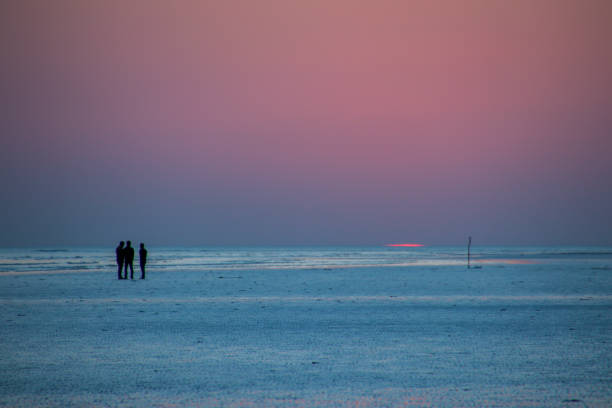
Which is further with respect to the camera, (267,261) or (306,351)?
(267,261)

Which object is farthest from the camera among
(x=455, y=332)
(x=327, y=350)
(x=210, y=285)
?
(x=210, y=285)

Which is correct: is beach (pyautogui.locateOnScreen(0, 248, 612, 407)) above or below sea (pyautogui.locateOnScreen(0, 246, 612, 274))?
above

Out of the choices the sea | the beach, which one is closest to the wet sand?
the beach

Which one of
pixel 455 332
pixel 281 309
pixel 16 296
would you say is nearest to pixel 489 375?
pixel 455 332

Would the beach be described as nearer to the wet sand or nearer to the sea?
the wet sand

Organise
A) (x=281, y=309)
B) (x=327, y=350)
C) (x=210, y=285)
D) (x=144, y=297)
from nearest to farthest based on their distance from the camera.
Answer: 1. (x=327, y=350)
2. (x=281, y=309)
3. (x=144, y=297)
4. (x=210, y=285)

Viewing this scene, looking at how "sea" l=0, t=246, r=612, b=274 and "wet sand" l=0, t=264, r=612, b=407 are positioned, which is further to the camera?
"sea" l=0, t=246, r=612, b=274

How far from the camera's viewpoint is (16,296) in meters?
22.2

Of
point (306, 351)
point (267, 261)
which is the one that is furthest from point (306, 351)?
point (267, 261)

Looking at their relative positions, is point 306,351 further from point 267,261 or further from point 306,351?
point 267,261

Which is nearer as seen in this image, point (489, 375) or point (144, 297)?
point (489, 375)

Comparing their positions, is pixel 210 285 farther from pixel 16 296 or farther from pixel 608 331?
pixel 608 331

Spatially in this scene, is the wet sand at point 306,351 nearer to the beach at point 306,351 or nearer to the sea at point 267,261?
the beach at point 306,351

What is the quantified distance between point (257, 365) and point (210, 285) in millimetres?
18920
